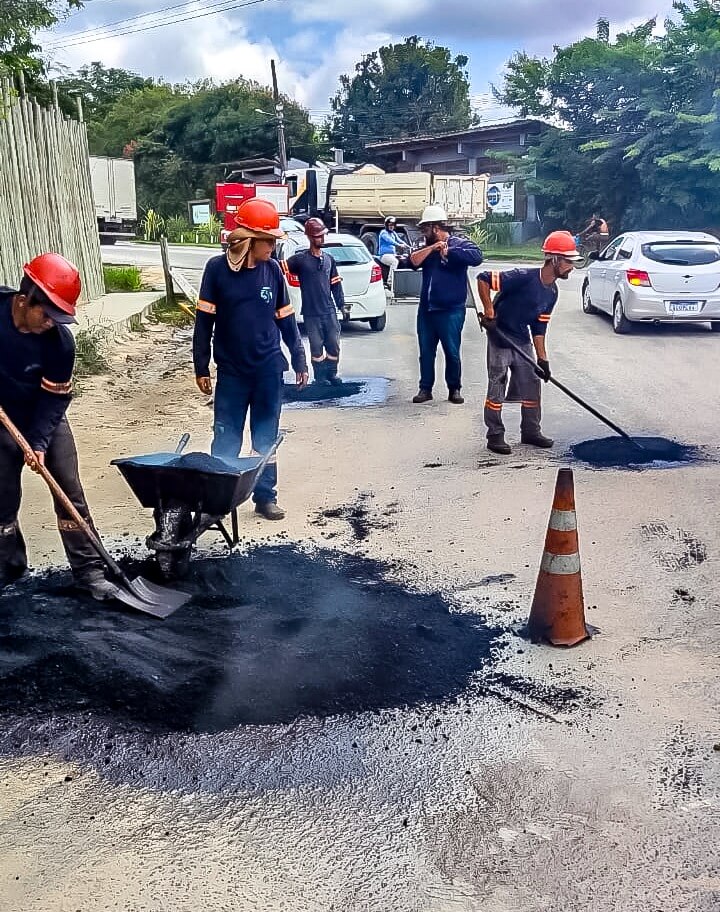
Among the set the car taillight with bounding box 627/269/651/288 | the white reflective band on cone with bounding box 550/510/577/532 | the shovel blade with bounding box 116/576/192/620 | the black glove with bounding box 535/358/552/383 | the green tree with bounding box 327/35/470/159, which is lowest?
the shovel blade with bounding box 116/576/192/620

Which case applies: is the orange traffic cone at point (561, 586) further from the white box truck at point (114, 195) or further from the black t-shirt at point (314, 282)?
the white box truck at point (114, 195)

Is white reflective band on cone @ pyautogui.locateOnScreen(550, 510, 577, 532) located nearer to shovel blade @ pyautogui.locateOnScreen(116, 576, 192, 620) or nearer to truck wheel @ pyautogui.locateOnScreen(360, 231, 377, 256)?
shovel blade @ pyautogui.locateOnScreen(116, 576, 192, 620)

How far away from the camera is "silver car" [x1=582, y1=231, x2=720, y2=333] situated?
13922 millimetres

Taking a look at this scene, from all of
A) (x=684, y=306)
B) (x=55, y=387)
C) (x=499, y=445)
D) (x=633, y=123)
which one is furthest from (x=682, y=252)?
(x=633, y=123)

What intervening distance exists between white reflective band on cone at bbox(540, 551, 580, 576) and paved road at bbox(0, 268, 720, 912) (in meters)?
0.38

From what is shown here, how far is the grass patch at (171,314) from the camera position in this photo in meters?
16.5

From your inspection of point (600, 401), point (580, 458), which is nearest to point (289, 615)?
point (580, 458)

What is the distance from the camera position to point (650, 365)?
1179 cm

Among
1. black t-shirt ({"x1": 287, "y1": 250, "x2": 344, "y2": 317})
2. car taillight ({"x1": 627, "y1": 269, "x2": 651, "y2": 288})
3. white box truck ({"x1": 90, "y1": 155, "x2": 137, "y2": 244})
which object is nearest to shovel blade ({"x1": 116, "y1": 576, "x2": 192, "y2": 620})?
black t-shirt ({"x1": 287, "y1": 250, "x2": 344, "y2": 317})

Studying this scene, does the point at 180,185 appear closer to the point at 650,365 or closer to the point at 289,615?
the point at 650,365

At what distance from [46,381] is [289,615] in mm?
1632

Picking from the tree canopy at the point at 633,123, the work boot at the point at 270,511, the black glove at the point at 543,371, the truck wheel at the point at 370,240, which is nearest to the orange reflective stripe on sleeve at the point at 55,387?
the work boot at the point at 270,511

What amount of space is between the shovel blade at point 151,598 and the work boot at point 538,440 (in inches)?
161

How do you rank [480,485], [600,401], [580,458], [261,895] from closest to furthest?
[261,895] → [480,485] → [580,458] → [600,401]
